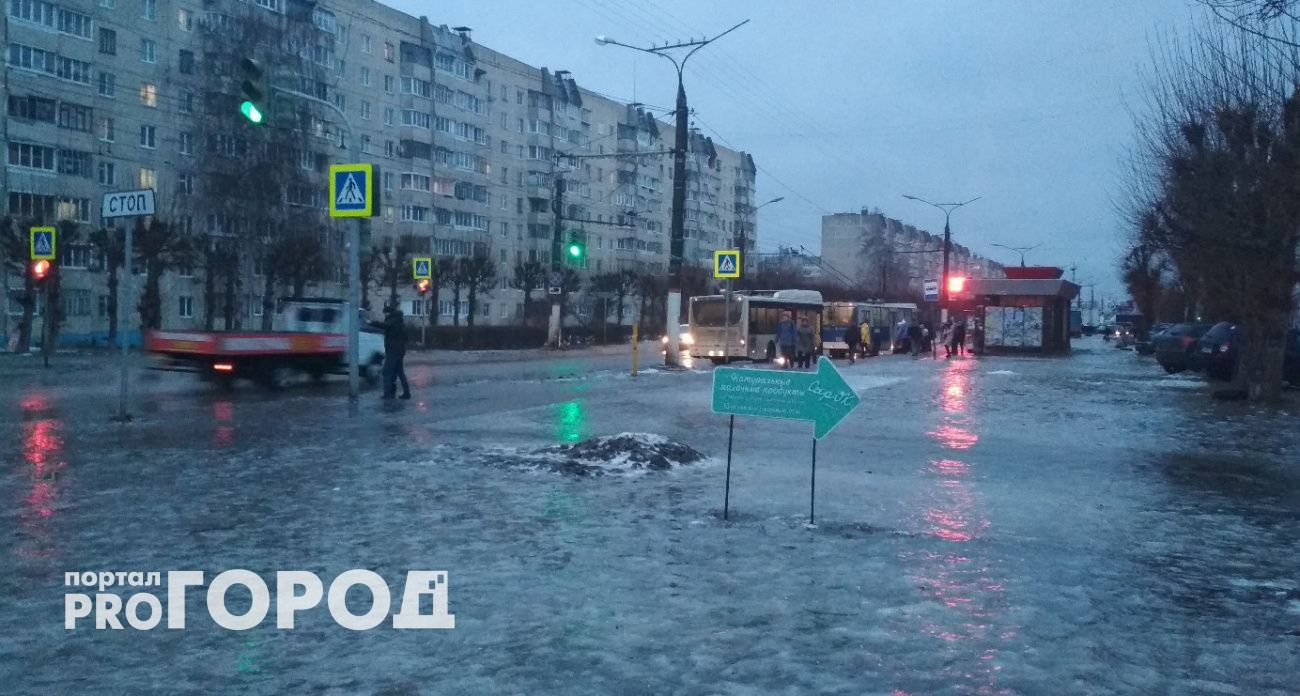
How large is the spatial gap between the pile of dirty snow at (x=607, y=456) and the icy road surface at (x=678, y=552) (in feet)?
0.52

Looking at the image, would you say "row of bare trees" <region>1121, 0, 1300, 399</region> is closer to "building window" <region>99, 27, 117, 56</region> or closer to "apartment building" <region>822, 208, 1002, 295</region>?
"building window" <region>99, 27, 117, 56</region>

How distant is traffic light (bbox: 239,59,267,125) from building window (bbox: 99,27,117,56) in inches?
1645

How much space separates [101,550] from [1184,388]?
88.5ft

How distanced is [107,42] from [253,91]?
42.4 m

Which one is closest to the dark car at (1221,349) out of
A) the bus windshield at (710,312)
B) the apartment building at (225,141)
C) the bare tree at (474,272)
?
the bus windshield at (710,312)

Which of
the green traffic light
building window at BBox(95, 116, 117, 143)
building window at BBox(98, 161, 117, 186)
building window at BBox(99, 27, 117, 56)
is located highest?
building window at BBox(99, 27, 117, 56)

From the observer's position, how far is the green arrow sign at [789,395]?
9266 millimetres

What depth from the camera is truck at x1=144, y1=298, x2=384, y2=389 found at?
20625mm

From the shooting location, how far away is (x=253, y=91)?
17.5 metres

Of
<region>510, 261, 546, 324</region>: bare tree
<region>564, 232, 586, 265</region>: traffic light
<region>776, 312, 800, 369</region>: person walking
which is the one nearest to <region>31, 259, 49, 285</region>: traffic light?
<region>564, 232, 586, 265</region>: traffic light

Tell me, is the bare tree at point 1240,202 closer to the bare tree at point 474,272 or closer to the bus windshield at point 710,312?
the bus windshield at point 710,312

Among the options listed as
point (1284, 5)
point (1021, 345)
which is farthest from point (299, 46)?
point (1284, 5)

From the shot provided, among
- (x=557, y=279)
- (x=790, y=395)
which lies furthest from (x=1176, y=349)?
(x=790, y=395)

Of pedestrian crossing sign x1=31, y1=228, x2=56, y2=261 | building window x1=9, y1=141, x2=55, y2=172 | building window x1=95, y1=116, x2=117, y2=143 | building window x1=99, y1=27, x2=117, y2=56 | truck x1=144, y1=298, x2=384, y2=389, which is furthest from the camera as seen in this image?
building window x1=99, y1=27, x2=117, y2=56
